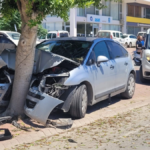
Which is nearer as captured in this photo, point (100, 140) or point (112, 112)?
point (100, 140)

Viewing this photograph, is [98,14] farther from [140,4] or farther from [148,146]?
[148,146]

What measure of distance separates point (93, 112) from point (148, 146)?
2380 mm

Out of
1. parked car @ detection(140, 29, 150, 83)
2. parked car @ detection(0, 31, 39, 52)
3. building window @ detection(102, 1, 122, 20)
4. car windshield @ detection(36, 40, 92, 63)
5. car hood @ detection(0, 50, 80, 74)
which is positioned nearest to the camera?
car hood @ detection(0, 50, 80, 74)

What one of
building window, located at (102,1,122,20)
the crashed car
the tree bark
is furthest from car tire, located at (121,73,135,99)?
building window, located at (102,1,122,20)

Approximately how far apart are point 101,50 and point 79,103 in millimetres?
1867

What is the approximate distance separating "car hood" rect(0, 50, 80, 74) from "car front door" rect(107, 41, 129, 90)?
181 cm

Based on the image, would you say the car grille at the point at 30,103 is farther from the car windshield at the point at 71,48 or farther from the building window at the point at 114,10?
the building window at the point at 114,10

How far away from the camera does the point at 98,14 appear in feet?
127

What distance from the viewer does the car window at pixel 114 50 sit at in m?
8.16

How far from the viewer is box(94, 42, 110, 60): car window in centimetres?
752

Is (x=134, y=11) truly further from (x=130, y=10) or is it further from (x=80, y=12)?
(x=80, y=12)

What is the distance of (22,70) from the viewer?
6.34 metres

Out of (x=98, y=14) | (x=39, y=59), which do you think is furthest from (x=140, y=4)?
(x=39, y=59)

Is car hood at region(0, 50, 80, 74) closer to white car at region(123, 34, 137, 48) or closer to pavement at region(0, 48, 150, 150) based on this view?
pavement at region(0, 48, 150, 150)
